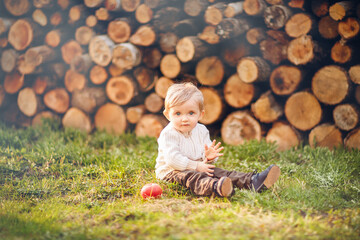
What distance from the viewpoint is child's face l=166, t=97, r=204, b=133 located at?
2621mm

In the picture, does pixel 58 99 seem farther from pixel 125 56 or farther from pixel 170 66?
pixel 170 66

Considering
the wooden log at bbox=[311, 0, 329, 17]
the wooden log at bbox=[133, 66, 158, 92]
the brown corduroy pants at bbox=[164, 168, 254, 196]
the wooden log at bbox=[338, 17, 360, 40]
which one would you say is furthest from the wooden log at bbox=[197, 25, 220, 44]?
the brown corduroy pants at bbox=[164, 168, 254, 196]

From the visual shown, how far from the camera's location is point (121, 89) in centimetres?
450

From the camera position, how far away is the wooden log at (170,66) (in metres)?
4.21

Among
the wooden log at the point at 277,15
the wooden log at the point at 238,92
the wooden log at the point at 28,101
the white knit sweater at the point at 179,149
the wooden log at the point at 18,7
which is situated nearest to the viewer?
the white knit sweater at the point at 179,149

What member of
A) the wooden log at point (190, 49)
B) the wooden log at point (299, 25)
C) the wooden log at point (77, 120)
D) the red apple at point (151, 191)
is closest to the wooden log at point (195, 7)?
the wooden log at point (190, 49)

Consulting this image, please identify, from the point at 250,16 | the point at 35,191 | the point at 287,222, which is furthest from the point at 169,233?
the point at 250,16

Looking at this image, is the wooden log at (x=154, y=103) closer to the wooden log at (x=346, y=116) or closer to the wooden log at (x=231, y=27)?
the wooden log at (x=231, y=27)

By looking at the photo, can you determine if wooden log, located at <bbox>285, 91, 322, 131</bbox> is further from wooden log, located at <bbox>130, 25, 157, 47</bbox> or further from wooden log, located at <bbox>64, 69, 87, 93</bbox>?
wooden log, located at <bbox>64, 69, 87, 93</bbox>

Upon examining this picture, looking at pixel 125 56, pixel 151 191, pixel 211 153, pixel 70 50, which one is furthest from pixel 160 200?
pixel 70 50

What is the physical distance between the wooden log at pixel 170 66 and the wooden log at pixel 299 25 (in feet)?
4.31

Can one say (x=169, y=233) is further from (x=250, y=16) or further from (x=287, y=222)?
(x=250, y=16)

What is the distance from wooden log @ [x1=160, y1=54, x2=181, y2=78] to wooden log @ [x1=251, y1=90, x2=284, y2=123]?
103cm

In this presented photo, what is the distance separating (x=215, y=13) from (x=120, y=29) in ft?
4.06
